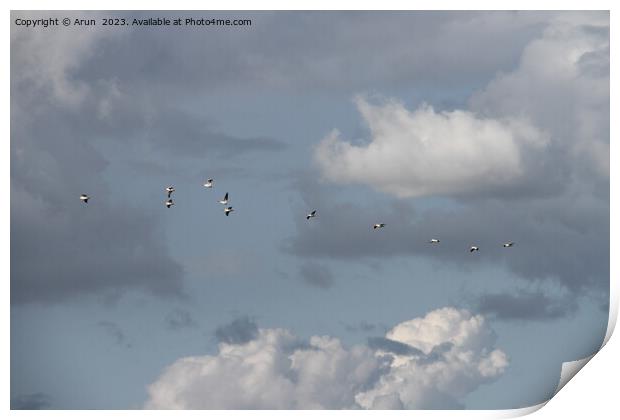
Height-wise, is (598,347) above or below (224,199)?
below

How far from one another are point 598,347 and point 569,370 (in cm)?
207

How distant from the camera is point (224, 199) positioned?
325 ft
